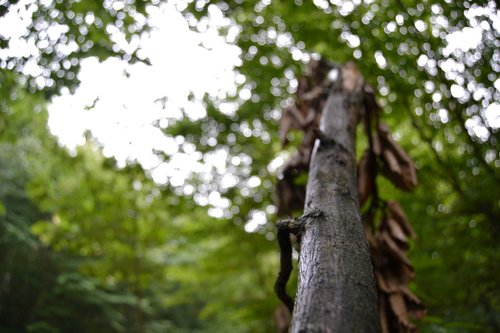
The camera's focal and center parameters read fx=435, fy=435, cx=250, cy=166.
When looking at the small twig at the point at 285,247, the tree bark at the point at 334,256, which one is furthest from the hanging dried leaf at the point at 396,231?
the small twig at the point at 285,247

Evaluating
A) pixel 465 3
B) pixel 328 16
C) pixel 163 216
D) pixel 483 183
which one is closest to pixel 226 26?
pixel 328 16

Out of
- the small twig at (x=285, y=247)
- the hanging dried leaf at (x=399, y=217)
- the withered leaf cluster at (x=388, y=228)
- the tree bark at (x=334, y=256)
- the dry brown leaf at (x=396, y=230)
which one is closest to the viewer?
the tree bark at (x=334, y=256)

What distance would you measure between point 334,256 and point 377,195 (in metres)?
1.18

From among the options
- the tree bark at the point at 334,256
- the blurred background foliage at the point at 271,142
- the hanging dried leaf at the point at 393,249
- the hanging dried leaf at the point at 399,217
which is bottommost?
the tree bark at the point at 334,256

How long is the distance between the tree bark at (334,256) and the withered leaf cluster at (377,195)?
0.14 metres

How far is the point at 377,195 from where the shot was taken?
1901 millimetres

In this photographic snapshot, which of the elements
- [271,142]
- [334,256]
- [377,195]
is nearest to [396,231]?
[377,195]

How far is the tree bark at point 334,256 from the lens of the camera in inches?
25.8

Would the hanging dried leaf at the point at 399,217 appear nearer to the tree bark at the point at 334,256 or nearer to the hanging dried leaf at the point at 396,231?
the hanging dried leaf at the point at 396,231

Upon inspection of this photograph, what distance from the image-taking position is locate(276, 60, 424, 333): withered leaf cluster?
1657 millimetres

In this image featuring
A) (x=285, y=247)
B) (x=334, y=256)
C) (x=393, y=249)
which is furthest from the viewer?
(x=393, y=249)

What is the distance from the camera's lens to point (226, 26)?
3486mm

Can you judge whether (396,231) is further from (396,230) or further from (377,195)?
(377,195)

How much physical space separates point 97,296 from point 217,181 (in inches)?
264
